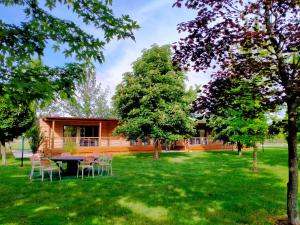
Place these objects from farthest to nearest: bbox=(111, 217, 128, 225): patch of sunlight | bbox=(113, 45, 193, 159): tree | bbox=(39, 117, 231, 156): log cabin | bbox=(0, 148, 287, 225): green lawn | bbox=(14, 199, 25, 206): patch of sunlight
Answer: bbox=(39, 117, 231, 156): log cabin, bbox=(113, 45, 193, 159): tree, bbox=(14, 199, 25, 206): patch of sunlight, bbox=(0, 148, 287, 225): green lawn, bbox=(111, 217, 128, 225): patch of sunlight

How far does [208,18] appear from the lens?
6.23 m

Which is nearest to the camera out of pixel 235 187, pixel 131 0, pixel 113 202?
pixel 131 0

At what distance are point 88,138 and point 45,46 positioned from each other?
88.9ft

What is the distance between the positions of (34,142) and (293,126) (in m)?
20.1

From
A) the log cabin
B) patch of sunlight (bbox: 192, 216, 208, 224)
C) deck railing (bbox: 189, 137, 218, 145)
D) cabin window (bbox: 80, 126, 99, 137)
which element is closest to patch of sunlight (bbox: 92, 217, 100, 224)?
patch of sunlight (bbox: 192, 216, 208, 224)

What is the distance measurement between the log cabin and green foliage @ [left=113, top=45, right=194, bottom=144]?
4.78 metres

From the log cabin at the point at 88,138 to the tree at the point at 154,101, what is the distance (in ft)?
15.4

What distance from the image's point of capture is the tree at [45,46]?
13.3ft

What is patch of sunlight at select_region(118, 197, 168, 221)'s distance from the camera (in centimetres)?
749

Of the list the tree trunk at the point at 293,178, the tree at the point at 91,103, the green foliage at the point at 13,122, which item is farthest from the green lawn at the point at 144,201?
the tree at the point at 91,103

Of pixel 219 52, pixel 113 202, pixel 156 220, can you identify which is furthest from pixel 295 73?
pixel 113 202

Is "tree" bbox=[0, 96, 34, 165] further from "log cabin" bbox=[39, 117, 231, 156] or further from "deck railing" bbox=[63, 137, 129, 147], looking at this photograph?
A: "deck railing" bbox=[63, 137, 129, 147]

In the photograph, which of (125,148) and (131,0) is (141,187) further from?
(125,148)

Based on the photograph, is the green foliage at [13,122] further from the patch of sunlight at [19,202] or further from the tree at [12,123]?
the patch of sunlight at [19,202]
